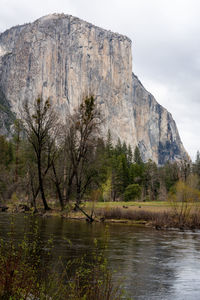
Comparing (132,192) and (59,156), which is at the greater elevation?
Answer: (59,156)

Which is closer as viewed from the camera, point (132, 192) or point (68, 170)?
point (68, 170)

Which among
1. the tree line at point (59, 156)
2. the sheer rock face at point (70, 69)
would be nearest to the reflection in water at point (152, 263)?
the tree line at point (59, 156)

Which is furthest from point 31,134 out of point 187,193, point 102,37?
point 102,37

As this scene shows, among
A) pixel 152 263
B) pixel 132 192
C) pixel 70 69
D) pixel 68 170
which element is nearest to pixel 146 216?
pixel 68 170

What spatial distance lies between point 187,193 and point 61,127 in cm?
1560

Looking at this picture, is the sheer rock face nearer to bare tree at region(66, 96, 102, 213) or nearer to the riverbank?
bare tree at region(66, 96, 102, 213)

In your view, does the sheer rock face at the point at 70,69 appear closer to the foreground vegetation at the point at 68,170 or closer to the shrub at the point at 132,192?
the shrub at the point at 132,192

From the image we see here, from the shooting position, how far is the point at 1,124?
508 ft

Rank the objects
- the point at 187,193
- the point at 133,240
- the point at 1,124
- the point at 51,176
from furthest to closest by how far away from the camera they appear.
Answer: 1. the point at 1,124
2. the point at 51,176
3. the point at 187,193
4. the point at 133,240

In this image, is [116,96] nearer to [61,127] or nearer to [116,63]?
[116,63]

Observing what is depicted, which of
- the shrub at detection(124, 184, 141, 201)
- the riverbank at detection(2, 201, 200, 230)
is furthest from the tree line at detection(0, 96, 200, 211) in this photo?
the shrub at detection(124, 184, 141, 201)

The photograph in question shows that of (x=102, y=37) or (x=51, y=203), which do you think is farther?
(x=102, y=37)

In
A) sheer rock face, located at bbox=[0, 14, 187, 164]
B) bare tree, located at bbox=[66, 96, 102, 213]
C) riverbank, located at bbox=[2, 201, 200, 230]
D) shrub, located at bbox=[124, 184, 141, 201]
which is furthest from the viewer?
sheer rock face, located at bbox=[0, 14, 187, 164]

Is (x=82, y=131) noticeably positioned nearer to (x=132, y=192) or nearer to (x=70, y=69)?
(x=132, y=192)
